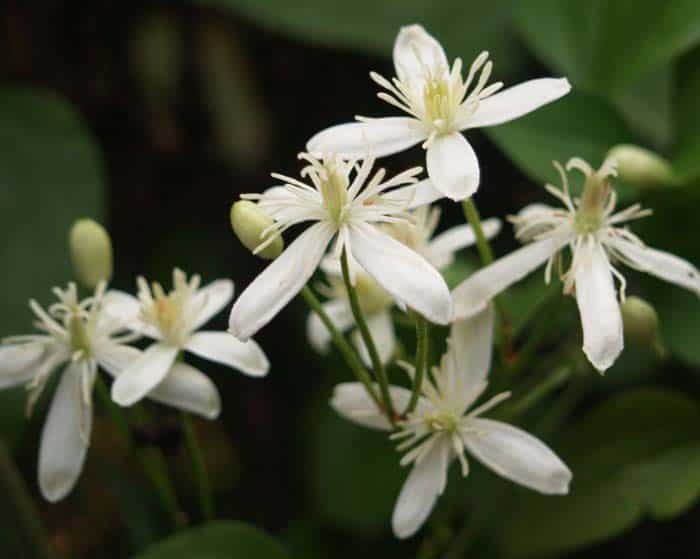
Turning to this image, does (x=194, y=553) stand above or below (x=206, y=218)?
below

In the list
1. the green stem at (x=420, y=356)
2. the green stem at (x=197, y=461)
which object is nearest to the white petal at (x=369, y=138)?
the green stem at (x=420, y=356)

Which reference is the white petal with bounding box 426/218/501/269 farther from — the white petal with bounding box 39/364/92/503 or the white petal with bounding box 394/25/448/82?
the white petal with bounding box 39/364/92/503

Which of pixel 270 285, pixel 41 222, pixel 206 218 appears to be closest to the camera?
pixel 270 285

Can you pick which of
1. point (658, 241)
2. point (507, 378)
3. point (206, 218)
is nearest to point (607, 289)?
point (507, 378)

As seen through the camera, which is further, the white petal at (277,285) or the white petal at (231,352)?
the white petal at (231,352)

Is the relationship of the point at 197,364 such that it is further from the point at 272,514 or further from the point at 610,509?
the point at 610,509

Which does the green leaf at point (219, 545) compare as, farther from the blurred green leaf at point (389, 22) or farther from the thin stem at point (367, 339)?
the blurred green leaf at point (389, 22)

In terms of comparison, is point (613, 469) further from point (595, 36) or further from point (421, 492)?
point (595, 36)

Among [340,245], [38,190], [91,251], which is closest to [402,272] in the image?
[340,245]
